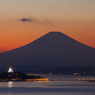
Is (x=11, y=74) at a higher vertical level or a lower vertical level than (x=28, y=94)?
higher

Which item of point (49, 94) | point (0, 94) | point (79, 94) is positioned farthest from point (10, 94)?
point (79, 94)

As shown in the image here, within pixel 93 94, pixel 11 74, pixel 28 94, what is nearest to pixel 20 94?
pixel 28 94

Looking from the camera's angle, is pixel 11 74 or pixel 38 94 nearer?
pixel 38 94

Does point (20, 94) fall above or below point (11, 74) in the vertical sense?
below

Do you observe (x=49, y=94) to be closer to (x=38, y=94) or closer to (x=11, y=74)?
(x=38, y=94)

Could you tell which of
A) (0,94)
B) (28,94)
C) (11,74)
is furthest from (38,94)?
(11,74)

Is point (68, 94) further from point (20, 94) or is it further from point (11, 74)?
point (11, 74)

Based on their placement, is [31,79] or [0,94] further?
[31,79]

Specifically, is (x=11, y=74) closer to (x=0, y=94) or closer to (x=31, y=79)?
(x=31, y=79)
